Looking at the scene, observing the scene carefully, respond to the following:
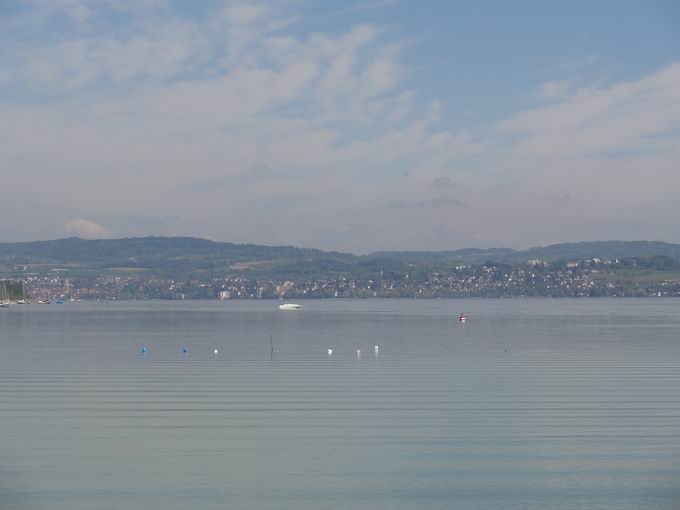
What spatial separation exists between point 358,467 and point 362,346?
42.7 metres

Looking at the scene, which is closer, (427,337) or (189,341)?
(189,341)

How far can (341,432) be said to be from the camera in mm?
29422

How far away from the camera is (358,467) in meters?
24.8

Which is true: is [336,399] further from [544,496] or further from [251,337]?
[251,337]

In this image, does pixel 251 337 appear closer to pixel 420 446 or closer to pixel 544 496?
pixel 420 446

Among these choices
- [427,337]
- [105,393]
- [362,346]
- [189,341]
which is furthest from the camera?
[427,337]

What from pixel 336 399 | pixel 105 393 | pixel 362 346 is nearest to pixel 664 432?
pixel 336 399

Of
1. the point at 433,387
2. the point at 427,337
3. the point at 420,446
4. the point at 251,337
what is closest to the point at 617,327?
the point at 427,337

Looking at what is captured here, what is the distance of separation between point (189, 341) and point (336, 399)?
1548 inches

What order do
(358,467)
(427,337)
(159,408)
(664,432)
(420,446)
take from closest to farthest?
(358,467) → (420,446) → (664,432) → (159,408) → (427,337)

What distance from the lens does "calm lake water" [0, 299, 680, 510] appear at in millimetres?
22500

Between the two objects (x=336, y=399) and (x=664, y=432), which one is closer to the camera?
(x=664, y=432)

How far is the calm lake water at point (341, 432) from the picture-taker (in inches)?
886

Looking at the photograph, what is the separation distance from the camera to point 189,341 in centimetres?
7506
